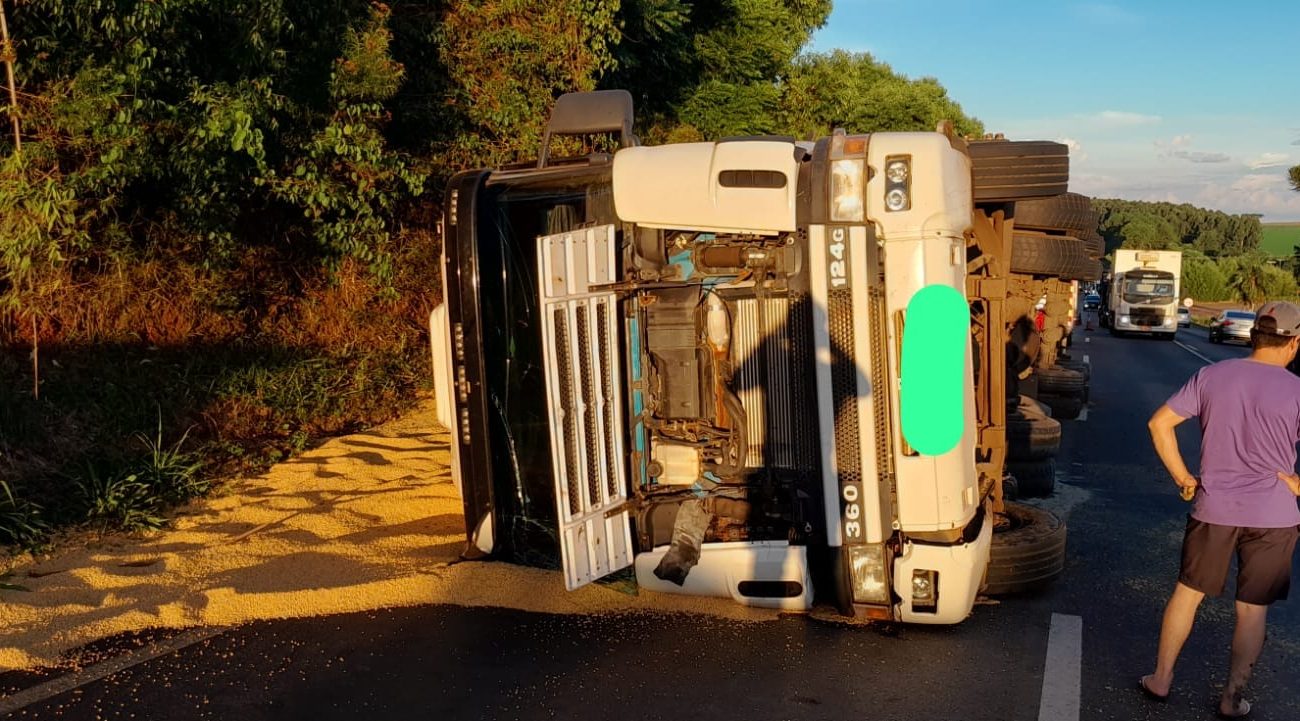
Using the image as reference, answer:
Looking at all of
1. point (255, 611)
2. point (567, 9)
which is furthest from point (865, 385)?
point (567, 9)

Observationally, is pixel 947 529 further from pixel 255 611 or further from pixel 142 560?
pixel 142 560

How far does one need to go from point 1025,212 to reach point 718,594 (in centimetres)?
503

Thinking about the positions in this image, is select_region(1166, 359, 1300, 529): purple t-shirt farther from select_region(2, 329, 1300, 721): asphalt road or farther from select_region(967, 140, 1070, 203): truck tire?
select_region(967, 140, 1070, 203): truck tire

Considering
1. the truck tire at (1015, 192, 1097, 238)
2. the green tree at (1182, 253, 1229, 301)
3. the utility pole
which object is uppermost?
the utility pole

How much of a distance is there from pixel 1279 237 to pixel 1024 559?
485ft

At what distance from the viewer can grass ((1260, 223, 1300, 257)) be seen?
116519mm

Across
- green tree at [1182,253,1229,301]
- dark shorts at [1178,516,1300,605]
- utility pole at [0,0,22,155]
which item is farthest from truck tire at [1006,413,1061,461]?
green tree at [1182,253,1229,301]

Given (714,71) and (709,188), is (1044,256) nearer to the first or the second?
(709,188)

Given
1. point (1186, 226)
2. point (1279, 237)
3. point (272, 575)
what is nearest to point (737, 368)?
point (272, 575)

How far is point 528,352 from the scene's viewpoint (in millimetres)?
5391

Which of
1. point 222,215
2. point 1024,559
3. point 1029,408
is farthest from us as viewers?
point 1029,408

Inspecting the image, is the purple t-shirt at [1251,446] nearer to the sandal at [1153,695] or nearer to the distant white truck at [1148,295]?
the sandal at [1153,695]

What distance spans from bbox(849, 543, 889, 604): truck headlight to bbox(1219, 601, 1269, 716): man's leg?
1413mm

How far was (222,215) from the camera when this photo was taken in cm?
891
